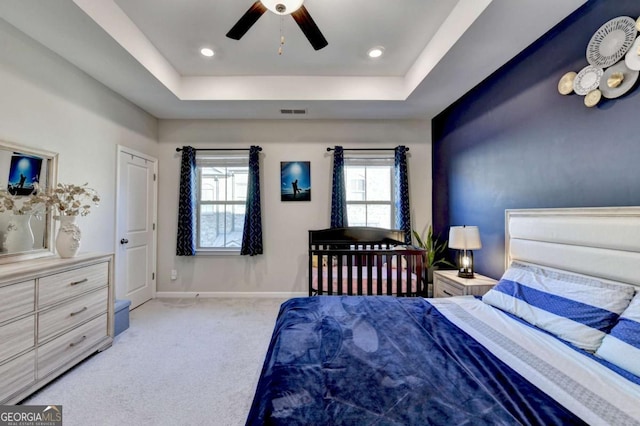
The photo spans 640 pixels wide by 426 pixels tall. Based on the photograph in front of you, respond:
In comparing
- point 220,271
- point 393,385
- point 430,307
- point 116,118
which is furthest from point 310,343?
point 116,118

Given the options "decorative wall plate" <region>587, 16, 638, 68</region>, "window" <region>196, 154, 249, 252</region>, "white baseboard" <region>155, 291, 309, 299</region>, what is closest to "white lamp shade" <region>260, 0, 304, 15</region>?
"decorative wall plate" <region>587, 16, 638, 68</region>

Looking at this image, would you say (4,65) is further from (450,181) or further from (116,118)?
(450,181)

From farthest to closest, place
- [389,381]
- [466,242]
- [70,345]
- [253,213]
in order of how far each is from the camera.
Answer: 1. [253,213]
2. [466,242]
3. [70,345]
4. [389,381]

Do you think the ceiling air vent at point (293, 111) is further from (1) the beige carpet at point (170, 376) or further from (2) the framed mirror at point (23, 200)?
(1) the beige carpet at point (170, 376)

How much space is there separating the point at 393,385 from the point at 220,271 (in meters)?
3.42

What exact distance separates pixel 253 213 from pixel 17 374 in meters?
2.53

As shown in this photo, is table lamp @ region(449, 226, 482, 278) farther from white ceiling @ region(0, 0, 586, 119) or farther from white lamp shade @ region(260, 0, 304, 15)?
white lamp shade @ region(260, 0, 304, 15)

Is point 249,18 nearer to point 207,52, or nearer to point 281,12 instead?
point 281,12

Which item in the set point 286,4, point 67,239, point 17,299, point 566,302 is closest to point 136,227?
point 67,239

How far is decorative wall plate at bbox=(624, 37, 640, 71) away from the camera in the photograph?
1503mm

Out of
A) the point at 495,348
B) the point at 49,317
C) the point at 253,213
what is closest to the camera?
the point at 495,348

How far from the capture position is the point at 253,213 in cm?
377

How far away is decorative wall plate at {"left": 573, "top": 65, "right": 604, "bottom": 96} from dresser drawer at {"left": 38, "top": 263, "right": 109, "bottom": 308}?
3948 mm

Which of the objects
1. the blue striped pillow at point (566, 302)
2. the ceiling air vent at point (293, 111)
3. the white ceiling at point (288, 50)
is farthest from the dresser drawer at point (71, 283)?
the blue striped pillow at point (566, 302)
